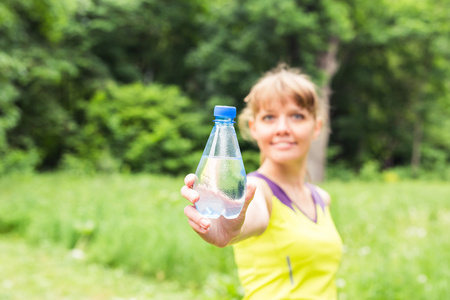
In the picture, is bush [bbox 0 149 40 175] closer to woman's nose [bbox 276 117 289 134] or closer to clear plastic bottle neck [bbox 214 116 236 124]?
woman's nose [bbox 276 117 289 134]

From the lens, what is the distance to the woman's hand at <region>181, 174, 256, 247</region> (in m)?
1.17

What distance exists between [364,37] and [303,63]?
2772mm

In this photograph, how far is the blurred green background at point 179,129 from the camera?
17.1ft

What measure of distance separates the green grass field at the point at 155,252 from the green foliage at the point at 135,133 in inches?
322

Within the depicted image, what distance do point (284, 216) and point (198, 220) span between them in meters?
0.61

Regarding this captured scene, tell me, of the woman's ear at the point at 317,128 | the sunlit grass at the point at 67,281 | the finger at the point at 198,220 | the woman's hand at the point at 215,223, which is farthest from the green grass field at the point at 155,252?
the finger at the point at 198,220

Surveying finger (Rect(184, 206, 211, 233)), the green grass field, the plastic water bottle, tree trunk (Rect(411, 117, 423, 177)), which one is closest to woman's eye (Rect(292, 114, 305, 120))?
the plastic water bottle

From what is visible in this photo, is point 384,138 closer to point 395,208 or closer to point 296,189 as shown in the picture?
point 395,208

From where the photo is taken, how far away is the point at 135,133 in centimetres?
1641

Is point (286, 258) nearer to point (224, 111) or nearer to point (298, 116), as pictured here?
point (298, 116)

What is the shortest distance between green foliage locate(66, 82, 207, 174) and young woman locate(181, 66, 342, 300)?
1438 centimetres

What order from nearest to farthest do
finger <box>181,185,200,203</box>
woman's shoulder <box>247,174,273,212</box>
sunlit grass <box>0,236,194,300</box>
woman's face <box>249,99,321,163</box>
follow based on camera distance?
1. finger <box>181,185,200,203</box>
2. woman's shoulder <box>247,174,273,212</box>
3. woman's face <box>249,99,321,163</box>
4. sunlit grass <box>0,236,194,300</box>

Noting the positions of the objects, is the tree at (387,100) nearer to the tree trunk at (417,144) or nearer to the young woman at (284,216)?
the tree trunk at (417,144)

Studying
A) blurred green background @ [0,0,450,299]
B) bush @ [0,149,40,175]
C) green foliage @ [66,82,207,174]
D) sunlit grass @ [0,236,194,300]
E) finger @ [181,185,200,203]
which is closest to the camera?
finger @ [181,185,200,203]
